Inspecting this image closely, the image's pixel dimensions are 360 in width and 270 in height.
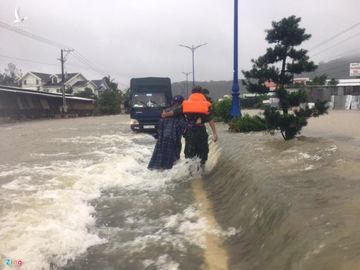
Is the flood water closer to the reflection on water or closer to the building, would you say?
the reflection on water

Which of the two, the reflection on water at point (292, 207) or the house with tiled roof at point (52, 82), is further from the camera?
the house with tiled roof at point (52, 82)

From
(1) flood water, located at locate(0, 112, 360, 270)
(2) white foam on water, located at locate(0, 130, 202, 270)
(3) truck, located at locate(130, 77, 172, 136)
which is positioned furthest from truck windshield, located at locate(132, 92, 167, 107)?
(1) flood water, located at locate(0, 112, 360, 270)

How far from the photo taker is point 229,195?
8.58 m

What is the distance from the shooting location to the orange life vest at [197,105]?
10.4 m

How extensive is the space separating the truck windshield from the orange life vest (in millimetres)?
12328

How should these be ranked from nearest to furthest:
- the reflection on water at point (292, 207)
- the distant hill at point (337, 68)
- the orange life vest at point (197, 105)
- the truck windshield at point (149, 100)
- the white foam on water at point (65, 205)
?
the reflection on water at point (292, 207)
the white foam on water at point (65, 205)
the orange life vest at point (197, 105)
the truck windshield at point (149, 100)
the distant hill at point (337, 68)

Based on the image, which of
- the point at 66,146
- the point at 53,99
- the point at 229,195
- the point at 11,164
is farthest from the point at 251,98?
the point at 229,195

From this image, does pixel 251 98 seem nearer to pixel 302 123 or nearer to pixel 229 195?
pixel 302 123

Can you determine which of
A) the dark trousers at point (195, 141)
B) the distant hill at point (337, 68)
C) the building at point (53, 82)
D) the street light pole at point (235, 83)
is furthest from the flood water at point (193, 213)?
the building at point (53, 82)

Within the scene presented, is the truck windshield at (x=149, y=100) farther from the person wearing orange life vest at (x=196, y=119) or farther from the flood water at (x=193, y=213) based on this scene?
the person wearing orange life vest at (x=196, y=119)

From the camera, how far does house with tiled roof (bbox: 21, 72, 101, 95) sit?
285 ft

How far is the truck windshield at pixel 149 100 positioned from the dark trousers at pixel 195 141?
483 inches

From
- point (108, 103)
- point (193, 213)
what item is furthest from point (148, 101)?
point (108, 103)

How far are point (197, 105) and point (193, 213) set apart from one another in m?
3.00
